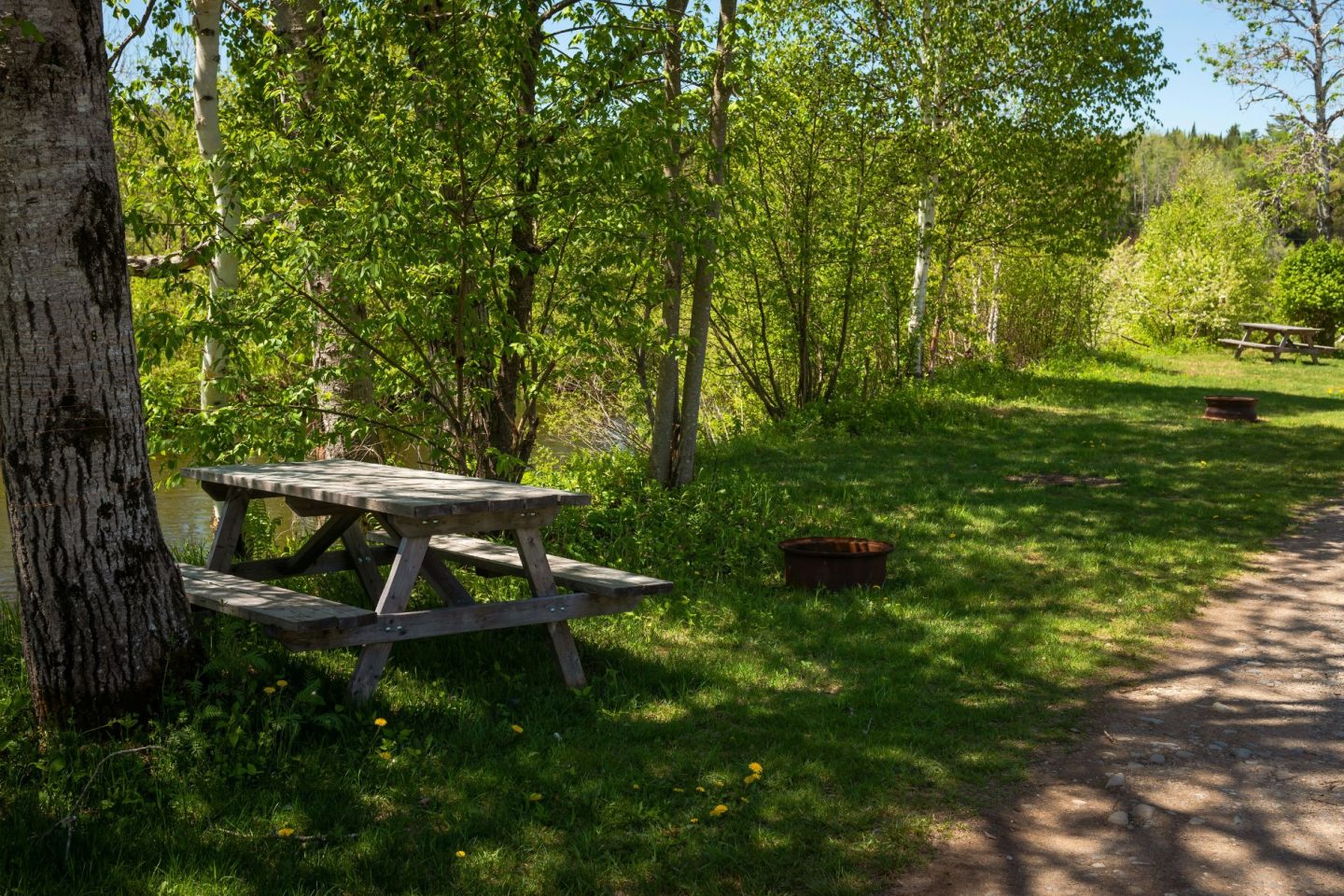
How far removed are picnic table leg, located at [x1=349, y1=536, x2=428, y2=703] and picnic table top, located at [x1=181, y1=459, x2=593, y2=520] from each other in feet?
0.64

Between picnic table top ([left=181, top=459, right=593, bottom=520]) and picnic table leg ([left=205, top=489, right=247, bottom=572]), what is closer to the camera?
picnic table top ([left=181, top=459, right=593, bottom=520])

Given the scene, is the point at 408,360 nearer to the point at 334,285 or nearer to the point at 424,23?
the point at 334,285

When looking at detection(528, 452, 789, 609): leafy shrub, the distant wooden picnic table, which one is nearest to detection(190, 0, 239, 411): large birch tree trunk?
detection(528, 452, 789, 609): leafy shrub

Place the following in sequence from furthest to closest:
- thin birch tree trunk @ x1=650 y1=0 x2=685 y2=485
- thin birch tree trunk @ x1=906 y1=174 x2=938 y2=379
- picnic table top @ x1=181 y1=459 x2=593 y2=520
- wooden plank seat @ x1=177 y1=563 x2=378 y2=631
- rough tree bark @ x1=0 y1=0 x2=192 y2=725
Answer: thin birch tree trunk @ x1=906 y1=174 x2=938 y2=379 → thin birch tree trunk @ x1=650 y1=0 x2=685 y2=485 → picnic table top @ x1=181 y1=459 x2=593 y2=520 → wooden plank seat @ x1=177 y1=563 x2=378 y2=631 → rough tree bark @ x1=0 y1=0 x2=192 y2=725

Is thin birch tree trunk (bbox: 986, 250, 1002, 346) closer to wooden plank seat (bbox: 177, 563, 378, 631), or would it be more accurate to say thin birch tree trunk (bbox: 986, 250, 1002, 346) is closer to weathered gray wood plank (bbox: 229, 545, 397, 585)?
weathered gray wood plank (bbox: 229, 545, 397, 585)

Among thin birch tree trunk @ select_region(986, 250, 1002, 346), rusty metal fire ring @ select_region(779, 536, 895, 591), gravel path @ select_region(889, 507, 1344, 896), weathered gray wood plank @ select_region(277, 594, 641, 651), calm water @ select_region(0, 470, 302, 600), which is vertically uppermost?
thin birch tree trunk @ select_region(986, 250, 1002, 346)

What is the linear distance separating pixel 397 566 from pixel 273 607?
1.66 ft

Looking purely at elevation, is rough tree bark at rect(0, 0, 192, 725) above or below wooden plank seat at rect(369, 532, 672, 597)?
above

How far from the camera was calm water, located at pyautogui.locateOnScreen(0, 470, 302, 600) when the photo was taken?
12078 millimetres

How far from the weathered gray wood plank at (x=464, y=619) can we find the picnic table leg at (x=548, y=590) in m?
0.06

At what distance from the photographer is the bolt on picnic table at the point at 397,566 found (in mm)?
4480

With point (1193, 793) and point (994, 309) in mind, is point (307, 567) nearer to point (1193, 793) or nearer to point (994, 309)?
point (1193, 793)

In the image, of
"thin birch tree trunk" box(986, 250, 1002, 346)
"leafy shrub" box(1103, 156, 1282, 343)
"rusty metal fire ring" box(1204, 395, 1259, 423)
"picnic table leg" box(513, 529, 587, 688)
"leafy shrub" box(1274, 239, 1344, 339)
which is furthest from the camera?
"leafy shrub" box(1103, 156, 1282, 343)

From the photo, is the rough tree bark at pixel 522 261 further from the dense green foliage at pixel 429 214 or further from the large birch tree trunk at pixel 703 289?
the large birch tree trunk at pixel 703 289
